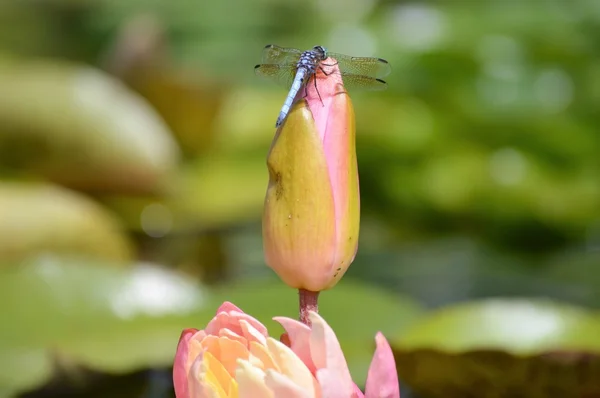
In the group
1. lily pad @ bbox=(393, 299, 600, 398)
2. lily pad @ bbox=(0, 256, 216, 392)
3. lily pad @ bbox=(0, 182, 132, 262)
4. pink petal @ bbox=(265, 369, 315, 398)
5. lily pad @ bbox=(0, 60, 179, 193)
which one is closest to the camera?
pink petal @ bbox=(265, 369, 315, 398)

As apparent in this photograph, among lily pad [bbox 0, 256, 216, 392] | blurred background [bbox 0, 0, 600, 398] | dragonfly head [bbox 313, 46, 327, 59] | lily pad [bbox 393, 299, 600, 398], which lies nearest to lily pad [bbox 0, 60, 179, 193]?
blurred background [bbox 0, 0, 600, 398]

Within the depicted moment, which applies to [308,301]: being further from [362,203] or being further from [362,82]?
[362,203]

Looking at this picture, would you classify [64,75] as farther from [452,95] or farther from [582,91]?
[582,91]

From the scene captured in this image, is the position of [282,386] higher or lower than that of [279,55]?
lower

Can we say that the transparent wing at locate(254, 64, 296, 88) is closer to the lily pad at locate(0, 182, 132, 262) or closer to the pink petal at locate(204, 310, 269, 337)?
the pink petal at locate(204, 310, 269, 337)

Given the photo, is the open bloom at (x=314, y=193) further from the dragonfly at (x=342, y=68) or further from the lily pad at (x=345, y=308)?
the lily pad at (x=345, y=308)

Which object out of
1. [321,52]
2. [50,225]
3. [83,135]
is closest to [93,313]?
[50,225]
